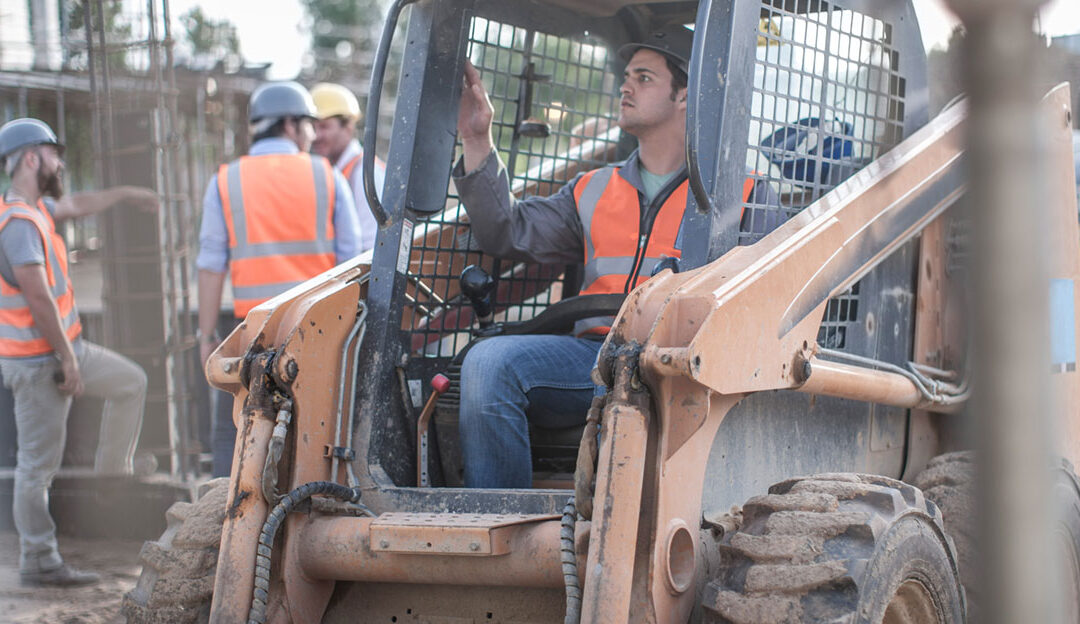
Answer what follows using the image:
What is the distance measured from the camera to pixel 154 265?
817 cm

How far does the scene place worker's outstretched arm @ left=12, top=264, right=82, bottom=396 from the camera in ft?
20.2

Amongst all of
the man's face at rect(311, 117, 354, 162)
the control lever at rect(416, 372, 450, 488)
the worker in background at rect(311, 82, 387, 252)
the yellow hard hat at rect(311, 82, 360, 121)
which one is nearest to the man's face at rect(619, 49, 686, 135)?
the control lever at rect(416, 372, 450, 488)

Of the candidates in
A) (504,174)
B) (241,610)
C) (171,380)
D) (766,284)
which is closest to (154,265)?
(171,380)

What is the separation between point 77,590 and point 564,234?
333 centimetres

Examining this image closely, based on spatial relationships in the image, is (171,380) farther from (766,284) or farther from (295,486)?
(766,284)

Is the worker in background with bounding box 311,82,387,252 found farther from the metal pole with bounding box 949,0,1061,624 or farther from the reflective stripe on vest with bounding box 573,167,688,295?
the metal pole with bounding box 949,0,1061,624

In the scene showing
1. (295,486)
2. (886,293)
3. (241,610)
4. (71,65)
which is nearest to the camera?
(241,610)

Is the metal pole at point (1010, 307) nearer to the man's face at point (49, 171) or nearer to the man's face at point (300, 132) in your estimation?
the man's face at point (300, 132)

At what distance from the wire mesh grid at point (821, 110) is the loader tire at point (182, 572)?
5.71 ft

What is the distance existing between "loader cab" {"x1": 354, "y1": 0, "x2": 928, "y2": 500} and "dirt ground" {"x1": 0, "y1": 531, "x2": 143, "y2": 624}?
93.0 inches

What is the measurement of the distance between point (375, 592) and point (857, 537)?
4.57 feet

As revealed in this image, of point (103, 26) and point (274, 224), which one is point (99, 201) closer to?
point (103, 26)

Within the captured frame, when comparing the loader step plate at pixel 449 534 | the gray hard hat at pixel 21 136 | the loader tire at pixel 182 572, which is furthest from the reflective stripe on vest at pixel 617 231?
the gray hard hat at pixel 21 136

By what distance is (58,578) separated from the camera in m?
6.09
